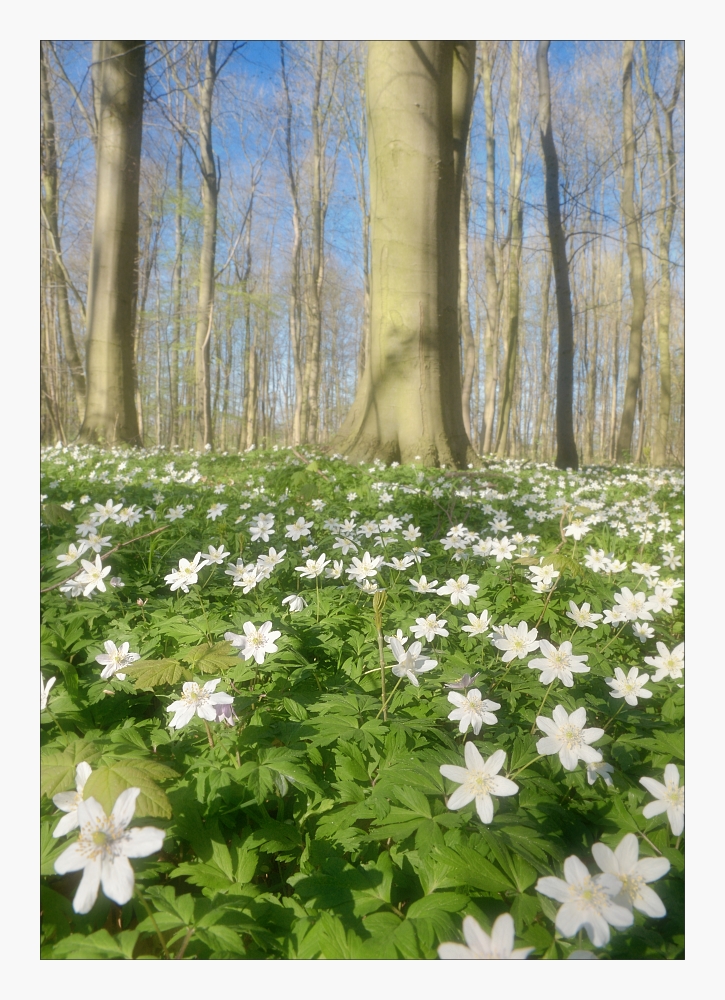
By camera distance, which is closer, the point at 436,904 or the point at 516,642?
the point at 436,904

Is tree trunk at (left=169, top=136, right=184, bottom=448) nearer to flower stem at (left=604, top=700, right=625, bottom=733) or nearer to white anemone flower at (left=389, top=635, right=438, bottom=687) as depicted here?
white anemone flower at (left=389, top=635, right=438, bottom=687)

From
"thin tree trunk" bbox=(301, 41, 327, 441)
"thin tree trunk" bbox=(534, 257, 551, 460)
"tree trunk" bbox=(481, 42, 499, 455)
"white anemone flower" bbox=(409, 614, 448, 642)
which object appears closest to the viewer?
"white anemone flower" bbox=(409, 614, 448, 642)

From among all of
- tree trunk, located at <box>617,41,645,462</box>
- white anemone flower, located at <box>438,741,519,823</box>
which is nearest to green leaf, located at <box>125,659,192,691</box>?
white anemone flower, located at <box>438,741,519,823</box>

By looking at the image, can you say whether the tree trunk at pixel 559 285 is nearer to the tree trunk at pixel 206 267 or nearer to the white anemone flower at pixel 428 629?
the tree trunk at pixel 206 267

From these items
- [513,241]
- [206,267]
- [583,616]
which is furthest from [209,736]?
[513,241]

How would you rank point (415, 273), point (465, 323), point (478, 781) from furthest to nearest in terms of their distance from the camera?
point (465, 323)
point (415, 273)
point (478, 781)

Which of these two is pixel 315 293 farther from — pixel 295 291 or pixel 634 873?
pixel 634 873
